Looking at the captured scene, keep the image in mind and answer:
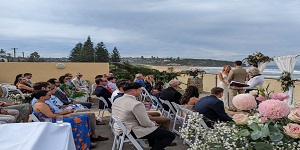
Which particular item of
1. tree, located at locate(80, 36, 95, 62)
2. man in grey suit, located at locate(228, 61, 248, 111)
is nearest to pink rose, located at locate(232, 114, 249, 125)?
man in grey suit, located at locate(228, 61, 248, 111)

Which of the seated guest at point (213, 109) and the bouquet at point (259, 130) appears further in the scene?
the seated guest at point (213, 109)

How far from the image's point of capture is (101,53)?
19.5 m

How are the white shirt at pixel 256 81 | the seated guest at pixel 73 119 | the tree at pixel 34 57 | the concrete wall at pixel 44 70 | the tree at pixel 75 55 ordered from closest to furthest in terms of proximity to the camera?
1. the seated guest at pixel 73 119
2. the white shirt at pixel 256 81
3. the concrete wall at pixel 44 70
4. the tree at pixel 75 55
5. the tree at pixel 34 57

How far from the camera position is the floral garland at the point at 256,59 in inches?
379

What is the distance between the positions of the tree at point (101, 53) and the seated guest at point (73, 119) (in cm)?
1447

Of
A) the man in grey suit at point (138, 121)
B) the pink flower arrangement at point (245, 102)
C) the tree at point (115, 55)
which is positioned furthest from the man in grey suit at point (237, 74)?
the tree at point (115, 55)

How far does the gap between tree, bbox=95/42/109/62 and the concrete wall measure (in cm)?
477

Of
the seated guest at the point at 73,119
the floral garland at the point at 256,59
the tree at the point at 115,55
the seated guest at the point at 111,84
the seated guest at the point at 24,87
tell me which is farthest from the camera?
the tree at the point at 115,55

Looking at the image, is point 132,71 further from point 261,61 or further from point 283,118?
point 283,118

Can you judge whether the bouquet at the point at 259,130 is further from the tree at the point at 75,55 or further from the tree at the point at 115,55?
the tree at the point at 115,55

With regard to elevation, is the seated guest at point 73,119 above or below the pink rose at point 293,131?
below

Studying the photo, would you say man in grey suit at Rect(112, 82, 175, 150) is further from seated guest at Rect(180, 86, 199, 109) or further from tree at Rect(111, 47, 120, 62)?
tree at Rect(111, 47, 120, 62)

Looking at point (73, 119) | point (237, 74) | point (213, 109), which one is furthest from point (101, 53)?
point (213, 109)

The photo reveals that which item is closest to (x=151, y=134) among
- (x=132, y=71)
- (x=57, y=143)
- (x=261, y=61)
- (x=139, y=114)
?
(x=139, y=114)
